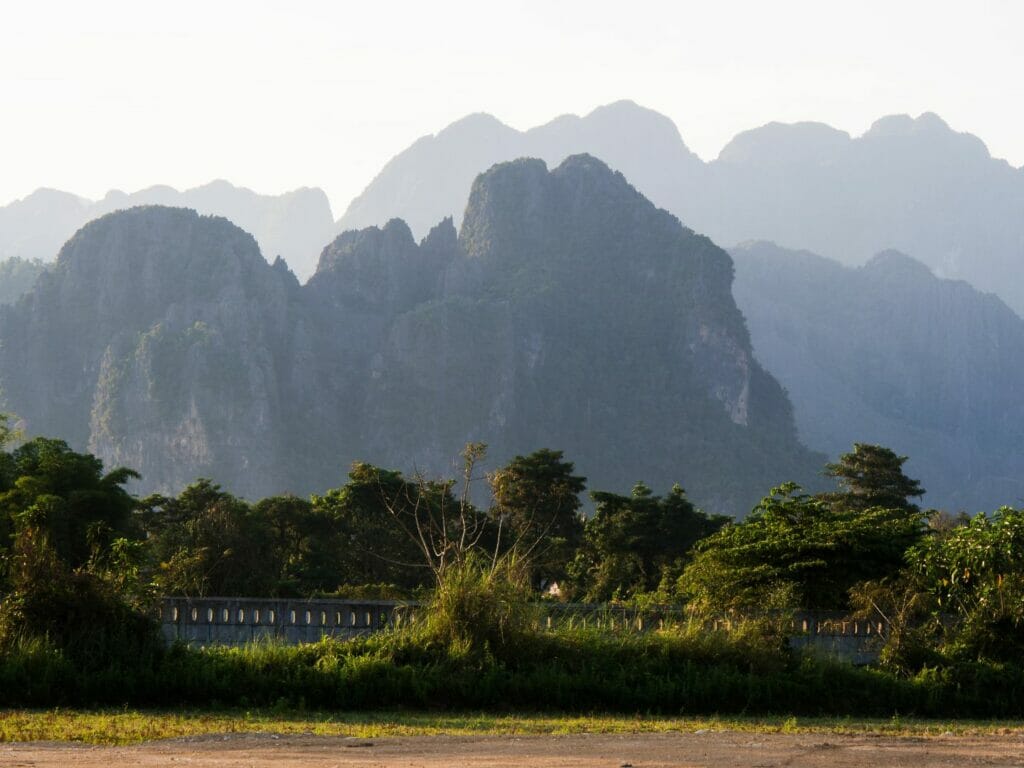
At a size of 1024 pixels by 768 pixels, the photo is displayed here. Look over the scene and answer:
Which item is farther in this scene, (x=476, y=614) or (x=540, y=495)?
(x=540, y=495)

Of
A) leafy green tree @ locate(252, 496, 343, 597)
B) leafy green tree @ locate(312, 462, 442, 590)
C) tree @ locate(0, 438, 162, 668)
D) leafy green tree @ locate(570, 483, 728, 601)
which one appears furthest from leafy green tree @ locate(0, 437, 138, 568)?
leafy green tree @ locate(570, 483, 728, 601)

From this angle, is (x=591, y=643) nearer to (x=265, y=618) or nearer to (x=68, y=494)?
(x=265, y=618)

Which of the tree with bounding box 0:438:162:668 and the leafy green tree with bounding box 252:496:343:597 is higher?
the leafy green tree with bounding box 252:496:343:597

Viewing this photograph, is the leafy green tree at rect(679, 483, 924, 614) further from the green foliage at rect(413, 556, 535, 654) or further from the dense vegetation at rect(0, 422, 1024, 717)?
the green foliage at rect(413, 556, 535, 654)

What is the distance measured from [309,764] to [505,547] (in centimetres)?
4265

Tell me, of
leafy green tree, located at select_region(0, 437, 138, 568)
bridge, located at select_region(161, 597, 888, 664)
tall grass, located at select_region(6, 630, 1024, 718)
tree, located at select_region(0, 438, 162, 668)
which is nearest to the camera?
tall grass, located at select_region(6, 630, 1024, 718)

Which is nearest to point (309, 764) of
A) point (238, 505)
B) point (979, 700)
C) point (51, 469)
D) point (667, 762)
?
point (667, 762)

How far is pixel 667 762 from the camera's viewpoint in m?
14.4

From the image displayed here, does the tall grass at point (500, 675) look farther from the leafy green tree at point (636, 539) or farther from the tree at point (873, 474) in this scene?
the tree at point (873, 474)

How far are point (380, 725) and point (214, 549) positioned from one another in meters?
32.6

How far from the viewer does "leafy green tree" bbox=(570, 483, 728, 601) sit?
55250 mm

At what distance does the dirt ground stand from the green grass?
65 cm

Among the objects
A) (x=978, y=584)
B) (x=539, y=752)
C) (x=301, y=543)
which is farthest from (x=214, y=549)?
(x=539, y=752)

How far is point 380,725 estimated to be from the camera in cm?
1839
